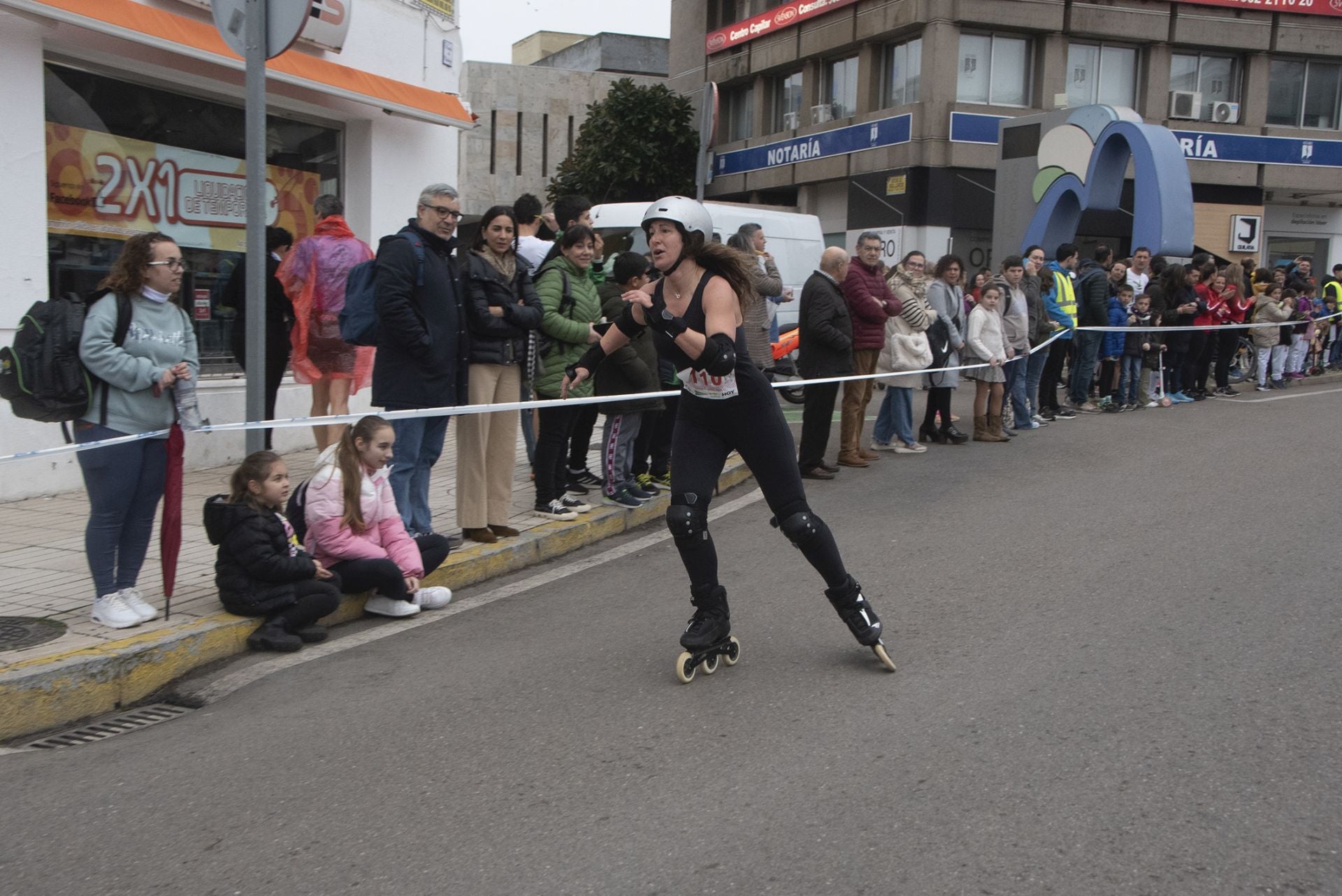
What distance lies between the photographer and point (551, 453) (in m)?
8.04

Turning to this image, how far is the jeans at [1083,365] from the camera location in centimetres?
1436

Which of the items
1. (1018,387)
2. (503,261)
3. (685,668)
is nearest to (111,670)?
(685,668)

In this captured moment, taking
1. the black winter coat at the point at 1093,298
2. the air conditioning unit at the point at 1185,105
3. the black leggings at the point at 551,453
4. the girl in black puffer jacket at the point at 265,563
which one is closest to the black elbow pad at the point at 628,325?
the girl in black puffer jacket at the point at 265,563

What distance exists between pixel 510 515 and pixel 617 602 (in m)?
1.88

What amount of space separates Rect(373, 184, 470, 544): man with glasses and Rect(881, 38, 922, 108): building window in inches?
979

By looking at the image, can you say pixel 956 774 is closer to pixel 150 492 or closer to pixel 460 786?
pixel 460 786

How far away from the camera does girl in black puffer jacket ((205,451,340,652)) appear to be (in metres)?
5.47

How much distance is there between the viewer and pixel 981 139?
1148 inches

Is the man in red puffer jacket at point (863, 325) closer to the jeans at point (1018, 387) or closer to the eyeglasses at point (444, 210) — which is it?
the jeans at point (1018, 387)

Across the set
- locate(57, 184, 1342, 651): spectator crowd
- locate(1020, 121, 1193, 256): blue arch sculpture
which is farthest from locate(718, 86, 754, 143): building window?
locate(57, 184, 1342, 651): spectator crowd

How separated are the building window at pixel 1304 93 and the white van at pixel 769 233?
1780 centimetres

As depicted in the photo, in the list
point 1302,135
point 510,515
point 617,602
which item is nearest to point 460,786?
point 617,602

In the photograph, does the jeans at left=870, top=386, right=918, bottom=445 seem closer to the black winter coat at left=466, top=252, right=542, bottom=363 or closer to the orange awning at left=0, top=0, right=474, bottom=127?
the black winter coat at left=466, top=252, right=542, bottom=363

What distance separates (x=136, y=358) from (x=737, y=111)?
3360 cm
